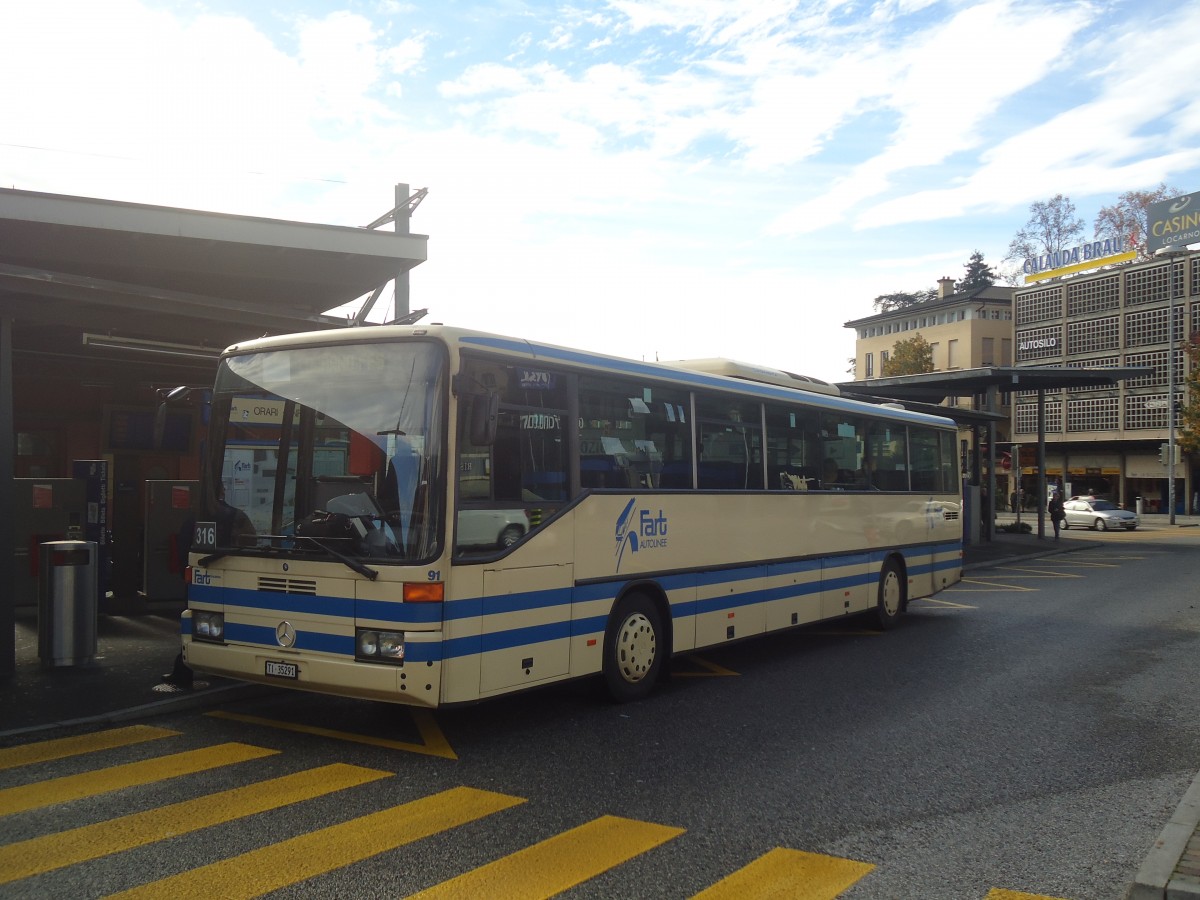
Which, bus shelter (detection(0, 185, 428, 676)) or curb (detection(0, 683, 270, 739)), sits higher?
bus shelter (detection(0, 185, 428, 676))

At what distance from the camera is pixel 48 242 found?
13242 millimetres

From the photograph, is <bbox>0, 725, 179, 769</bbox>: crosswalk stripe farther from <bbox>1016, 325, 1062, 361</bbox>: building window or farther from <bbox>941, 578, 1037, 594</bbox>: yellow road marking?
<bbox>1016, 325, 1062, 361</bbox>: building window

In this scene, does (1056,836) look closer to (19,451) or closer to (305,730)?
(305,730)

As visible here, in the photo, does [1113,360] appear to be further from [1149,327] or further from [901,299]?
[901,299]

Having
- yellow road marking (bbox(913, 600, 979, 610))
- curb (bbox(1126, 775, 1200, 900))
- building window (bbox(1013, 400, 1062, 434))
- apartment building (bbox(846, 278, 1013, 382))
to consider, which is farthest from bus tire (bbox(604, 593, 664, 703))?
apartment building (bbox(846, 278, 1013, 382))

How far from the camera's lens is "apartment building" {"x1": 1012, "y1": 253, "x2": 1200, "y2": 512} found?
6116cm

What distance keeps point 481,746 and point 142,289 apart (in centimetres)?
625

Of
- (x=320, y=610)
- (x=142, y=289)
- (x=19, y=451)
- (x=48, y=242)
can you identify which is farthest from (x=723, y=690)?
(x=19, y=451)

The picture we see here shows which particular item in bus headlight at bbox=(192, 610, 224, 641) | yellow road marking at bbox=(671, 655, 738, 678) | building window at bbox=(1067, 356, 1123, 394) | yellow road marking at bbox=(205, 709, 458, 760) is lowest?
yellow road marking at bbox=(671, 655, 738, 678)

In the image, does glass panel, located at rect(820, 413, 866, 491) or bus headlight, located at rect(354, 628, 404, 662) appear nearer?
bus headlight, located at rect(354, 628, 404, 662)

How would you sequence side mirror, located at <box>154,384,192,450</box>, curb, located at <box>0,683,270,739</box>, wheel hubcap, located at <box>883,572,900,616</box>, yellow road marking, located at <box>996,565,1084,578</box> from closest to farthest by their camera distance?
curb, located at <box>0,683,270,739</box> → side mirror, located at <box>154,384,192,450</box> → wheel hubcap, located at <box>883,572,900,616</box> → yellow road marking, located at <box>996,565,1084,578</box>

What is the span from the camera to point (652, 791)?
6398mm

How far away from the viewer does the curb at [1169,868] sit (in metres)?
4.47

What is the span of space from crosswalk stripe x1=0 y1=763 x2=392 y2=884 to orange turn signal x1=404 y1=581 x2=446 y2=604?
3.72 feet
